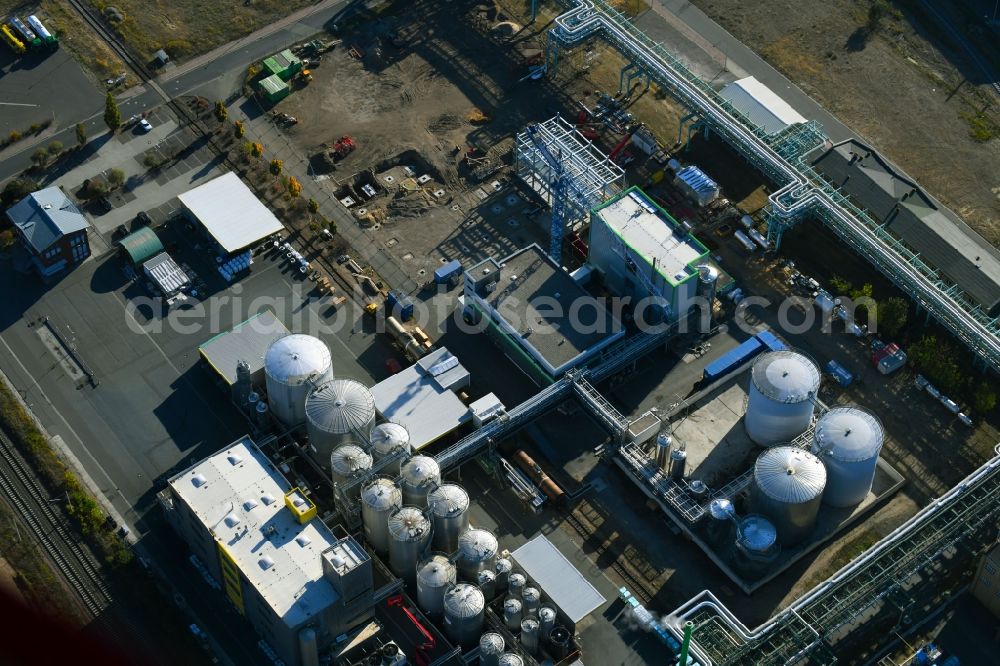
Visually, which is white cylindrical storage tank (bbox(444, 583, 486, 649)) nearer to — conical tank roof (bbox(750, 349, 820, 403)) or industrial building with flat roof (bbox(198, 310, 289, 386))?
industrial building with flat roof (bbox(198, 310, 289, 386))

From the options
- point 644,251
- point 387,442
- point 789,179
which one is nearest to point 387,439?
point 387,442

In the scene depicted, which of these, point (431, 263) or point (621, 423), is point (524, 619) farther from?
point (431, 263)

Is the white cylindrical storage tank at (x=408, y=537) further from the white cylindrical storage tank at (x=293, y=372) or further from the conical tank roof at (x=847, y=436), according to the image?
the conical tank roof at (x=847, y=436)

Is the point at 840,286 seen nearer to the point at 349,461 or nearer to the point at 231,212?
the point at 349,461

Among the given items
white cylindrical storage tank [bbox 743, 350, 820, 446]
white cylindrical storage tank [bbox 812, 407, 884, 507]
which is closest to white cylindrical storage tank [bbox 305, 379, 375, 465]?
white cylindrical storage tank [bbox 743, 350, 820, 446]

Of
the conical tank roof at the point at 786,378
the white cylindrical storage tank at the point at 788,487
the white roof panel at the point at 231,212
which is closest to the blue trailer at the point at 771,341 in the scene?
the conical tank roof at the point at 786,378

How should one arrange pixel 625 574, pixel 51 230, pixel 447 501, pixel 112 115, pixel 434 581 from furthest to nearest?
pixel 112 115, pixel 51 230, pixel 625 574, pixel 447 501, pixel 434 581
